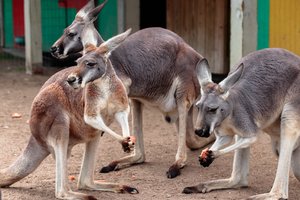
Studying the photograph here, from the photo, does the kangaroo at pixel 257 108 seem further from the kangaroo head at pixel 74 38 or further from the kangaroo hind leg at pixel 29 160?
the kangaroo head at pixel 74 38

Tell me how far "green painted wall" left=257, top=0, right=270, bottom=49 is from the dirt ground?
166cm

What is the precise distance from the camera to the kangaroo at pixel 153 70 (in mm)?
5781

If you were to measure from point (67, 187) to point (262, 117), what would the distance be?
1.47 meters

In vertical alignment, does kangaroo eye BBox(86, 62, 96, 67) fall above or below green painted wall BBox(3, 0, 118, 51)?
above

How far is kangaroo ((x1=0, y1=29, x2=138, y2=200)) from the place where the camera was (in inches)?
185

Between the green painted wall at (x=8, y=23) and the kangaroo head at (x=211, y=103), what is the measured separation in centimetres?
907

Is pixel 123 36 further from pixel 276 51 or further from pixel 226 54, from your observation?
pixel 226 54

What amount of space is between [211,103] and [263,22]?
165 inches

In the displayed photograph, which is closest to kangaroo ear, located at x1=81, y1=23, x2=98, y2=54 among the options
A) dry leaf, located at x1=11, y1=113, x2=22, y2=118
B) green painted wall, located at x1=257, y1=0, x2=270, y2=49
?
dry leaf, located at x1=11, y1=113, x2=22, y2=118

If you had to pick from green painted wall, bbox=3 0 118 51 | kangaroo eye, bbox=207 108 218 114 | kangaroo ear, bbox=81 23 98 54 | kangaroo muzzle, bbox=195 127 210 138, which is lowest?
green painted wall, bbox=3 0 118 51

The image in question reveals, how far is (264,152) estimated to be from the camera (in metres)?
6.49

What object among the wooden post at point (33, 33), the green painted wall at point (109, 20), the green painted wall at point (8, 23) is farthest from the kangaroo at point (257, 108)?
the green painted wall at point (8, 23)

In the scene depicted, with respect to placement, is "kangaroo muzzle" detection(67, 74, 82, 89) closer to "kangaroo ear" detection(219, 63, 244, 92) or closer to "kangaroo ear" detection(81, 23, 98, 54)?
"kangaroo ear" detection(219, 63, 244, 92)

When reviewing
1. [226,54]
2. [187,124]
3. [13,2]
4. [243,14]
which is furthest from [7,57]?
[187,124]
